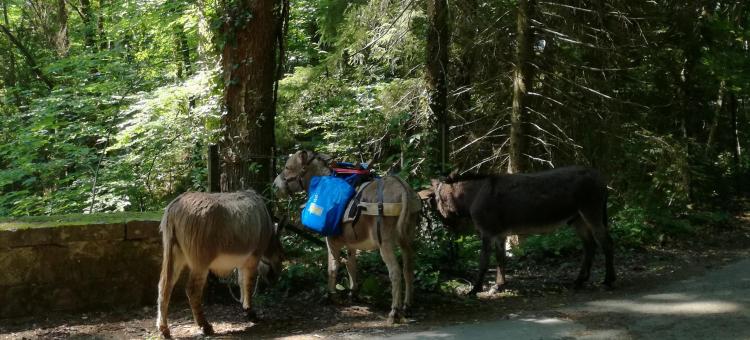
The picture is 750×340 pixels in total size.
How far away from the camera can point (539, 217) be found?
873 centimetres

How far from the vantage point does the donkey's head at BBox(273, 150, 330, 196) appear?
7992 mm

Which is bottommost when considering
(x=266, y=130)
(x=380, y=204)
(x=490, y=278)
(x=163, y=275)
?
(x=490, y=278)

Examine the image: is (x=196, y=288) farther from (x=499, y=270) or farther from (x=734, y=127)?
(x=734, y=127)

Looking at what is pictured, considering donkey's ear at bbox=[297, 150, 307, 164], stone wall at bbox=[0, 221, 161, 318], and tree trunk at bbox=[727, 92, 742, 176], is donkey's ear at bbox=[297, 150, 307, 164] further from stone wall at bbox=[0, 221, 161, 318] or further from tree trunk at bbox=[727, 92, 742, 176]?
tree trunk at bbox=[727, 92, 742, 176]

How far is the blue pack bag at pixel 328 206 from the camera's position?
289 inches

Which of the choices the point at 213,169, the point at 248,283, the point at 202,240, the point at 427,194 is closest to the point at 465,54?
the point at 427,194

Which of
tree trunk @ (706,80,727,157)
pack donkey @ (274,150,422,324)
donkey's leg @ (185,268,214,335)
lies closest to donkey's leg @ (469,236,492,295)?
pack donkey @ (274,150,422,324)

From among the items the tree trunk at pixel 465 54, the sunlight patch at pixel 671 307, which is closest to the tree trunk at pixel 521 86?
the tree trunk at pixel 465 54

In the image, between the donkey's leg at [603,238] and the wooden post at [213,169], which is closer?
the wooden post at [213,169]

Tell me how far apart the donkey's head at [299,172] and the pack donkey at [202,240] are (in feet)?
3.54

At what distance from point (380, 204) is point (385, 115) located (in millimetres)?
5825

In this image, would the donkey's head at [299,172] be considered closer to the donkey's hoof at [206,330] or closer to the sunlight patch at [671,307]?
the donkey's hoof at [206,330]

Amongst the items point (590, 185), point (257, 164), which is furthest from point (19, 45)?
point (590, 185)

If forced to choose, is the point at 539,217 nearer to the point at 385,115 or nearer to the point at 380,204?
the point at 380,204
